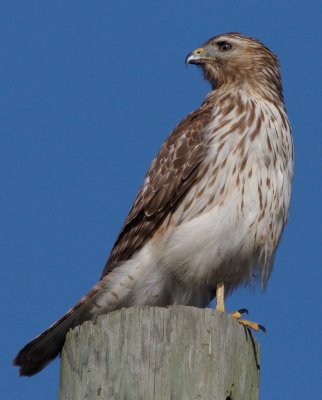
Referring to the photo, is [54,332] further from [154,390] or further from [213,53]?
[213,53]

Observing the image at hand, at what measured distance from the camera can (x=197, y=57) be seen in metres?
7.52

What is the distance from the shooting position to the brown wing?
6.41 meters

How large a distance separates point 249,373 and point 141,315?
0.60m

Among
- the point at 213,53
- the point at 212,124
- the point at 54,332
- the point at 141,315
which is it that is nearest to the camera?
the point at 141,315

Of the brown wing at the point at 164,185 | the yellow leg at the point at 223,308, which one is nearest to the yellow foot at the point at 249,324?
the yellow leg at the point at 223,308

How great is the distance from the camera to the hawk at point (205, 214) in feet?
20.1

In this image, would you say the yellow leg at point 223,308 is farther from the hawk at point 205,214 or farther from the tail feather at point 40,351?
the tail feather at point 40,351

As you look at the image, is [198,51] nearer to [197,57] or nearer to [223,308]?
[197,57]

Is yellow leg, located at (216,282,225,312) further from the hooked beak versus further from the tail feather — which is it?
the hooked beak

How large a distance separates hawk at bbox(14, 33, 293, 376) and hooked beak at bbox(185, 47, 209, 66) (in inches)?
30.3

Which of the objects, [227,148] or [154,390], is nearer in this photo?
[154,390]

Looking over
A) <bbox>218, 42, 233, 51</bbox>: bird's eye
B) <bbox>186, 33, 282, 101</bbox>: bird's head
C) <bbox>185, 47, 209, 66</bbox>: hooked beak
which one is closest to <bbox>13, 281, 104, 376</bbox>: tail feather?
<bbox>186, 33, 282, 101</bbox>: bird's head

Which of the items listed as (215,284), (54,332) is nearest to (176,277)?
(215,284)

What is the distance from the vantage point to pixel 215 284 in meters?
6.46
